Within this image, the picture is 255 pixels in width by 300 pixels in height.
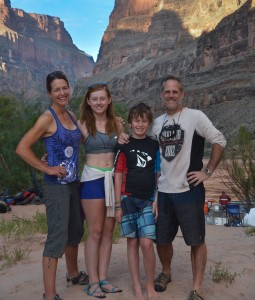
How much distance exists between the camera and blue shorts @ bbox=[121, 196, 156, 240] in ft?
11.9

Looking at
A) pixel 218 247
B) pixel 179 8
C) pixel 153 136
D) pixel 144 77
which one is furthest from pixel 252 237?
pixel 179 8

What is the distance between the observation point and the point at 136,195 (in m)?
3.65

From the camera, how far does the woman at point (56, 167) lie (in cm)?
349

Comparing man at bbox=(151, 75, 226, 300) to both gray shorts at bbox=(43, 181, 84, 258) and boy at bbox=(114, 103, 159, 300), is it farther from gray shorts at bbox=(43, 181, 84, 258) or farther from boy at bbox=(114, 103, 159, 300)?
gray shorts at bbox=(43, 181, 84, 258)

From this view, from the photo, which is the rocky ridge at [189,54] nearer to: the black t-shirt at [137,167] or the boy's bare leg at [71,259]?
the boy's bare leg at [71,259]

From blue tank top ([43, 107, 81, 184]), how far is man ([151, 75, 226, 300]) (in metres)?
0.81

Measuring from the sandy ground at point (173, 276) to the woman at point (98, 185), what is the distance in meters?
0.29

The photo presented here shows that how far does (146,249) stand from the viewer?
3578 mm

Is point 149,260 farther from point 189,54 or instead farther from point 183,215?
point 189,54

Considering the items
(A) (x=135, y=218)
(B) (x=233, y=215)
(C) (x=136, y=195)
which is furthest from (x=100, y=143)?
(B) (x=233, y=215)

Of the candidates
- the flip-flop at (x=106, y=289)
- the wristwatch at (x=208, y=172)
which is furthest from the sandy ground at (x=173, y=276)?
the wristwatch at (x=208, y=172)

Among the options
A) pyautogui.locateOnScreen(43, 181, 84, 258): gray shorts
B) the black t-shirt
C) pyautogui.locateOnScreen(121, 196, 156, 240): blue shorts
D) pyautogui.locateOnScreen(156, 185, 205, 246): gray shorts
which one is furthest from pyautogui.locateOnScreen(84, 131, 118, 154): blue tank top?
pyautogui.locateOnScreen(156, 185, 205, 246): gray shorts

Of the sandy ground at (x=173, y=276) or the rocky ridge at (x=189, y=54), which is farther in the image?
the rocky ridge at (x=189, y=54)

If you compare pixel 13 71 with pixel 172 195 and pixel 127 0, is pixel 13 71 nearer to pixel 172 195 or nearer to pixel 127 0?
pixel 127 0
